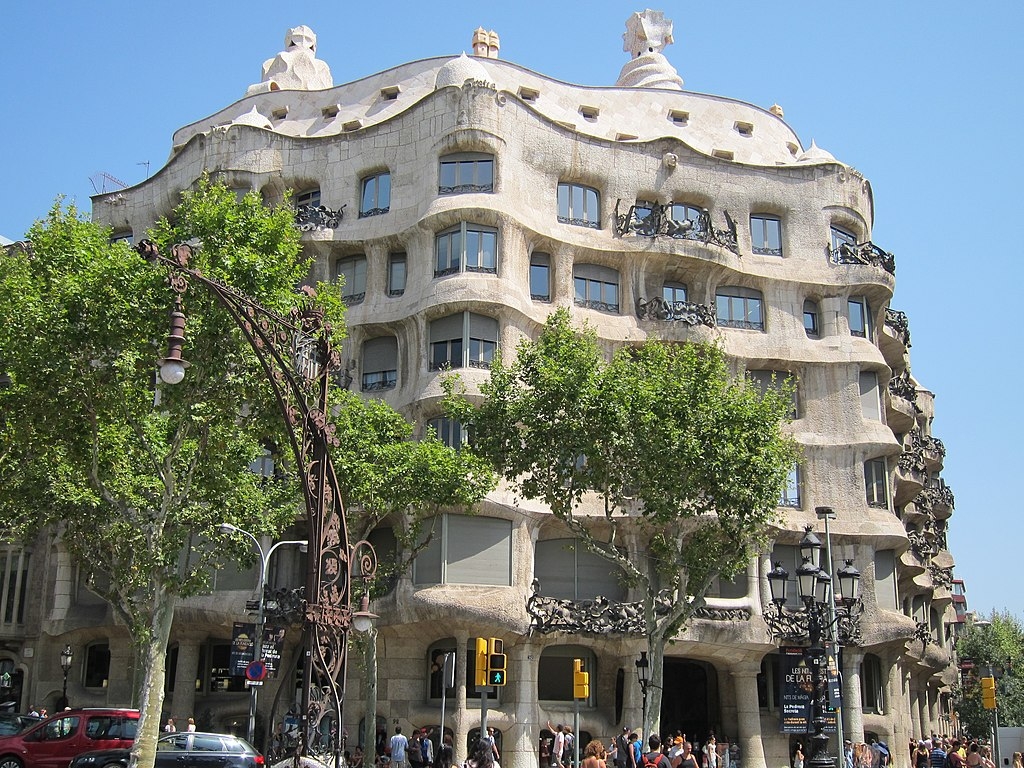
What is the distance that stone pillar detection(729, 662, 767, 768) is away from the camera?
35594 mm

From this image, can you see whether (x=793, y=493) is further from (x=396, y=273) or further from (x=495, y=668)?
(x=495, y=668)

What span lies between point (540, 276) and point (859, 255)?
37.4 feet

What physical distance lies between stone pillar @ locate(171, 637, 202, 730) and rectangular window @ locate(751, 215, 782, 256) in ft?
74.0

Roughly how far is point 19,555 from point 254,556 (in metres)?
12.8

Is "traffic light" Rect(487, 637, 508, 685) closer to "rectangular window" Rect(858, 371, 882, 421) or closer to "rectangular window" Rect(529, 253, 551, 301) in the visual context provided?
"rectangular window" Rect(529, 253, 551, 301)

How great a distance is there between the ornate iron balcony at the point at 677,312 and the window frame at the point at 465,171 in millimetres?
6343

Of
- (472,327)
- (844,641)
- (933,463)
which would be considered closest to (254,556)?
(472,327)

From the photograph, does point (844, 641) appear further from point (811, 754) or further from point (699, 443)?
point (811, 754)

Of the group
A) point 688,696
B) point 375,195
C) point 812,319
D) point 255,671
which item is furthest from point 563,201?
point 255,671

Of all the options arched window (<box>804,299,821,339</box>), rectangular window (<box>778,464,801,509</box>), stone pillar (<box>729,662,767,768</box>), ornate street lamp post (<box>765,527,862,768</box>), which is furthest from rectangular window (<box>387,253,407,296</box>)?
ornate street lamp post (<box>765,527,862,768</box>)

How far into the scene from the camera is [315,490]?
1543 cm

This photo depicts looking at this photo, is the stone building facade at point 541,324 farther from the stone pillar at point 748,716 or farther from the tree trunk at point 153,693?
the tree trunk at point 153,693

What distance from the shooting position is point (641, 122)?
44.6 meters

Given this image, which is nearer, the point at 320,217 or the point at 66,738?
the point at 66,738
